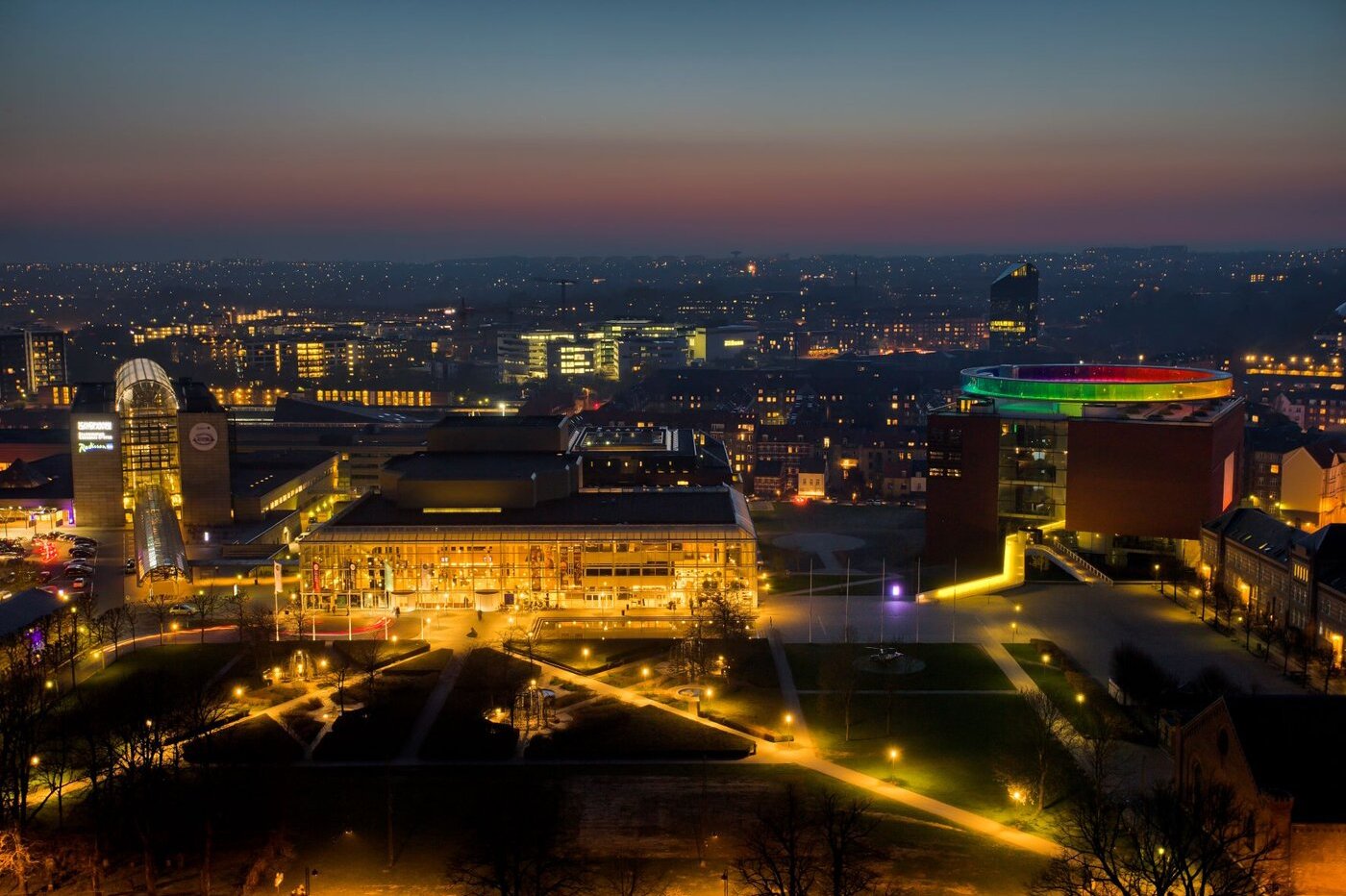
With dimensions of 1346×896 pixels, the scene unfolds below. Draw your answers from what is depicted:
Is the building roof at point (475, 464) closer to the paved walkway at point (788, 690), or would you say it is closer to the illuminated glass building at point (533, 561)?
the illuminated glass building at point (533, 561)

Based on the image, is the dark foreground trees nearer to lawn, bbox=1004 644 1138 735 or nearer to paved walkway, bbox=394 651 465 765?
lawn, bbox=1004 644 1138 735

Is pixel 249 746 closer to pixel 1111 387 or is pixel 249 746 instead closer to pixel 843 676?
pixel 843 676

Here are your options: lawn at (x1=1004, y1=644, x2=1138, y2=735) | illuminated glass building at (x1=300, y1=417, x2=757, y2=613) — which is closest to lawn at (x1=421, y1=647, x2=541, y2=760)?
illuminated glass building at (x1=300, y1=417, x2=757, y2=613)

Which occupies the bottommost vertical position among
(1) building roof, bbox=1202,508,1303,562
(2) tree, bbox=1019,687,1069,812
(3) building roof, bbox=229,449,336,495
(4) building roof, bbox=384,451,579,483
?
(2) tree, bbox=1019,687,1069,812

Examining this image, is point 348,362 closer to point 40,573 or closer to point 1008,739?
point 40,573

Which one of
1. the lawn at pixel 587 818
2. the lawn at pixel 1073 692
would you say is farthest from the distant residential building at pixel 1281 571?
the lawn at pixel 587 818

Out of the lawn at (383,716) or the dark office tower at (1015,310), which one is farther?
the dark office tower at (1015,310)
